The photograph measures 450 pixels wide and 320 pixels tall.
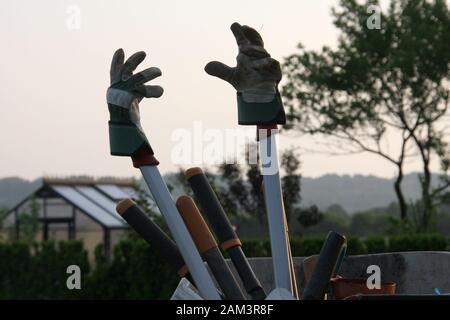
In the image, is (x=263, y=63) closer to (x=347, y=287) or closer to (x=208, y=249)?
(x=208, y=249)

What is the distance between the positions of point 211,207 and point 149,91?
0.94 feet

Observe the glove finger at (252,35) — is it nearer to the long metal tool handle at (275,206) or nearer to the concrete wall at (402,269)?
the long metal tool handle at (275,206)

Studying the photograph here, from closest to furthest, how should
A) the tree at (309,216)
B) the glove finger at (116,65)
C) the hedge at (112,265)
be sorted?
the glove finger at (116,65) → the hedge at (112,265) → the tree at (309,216)

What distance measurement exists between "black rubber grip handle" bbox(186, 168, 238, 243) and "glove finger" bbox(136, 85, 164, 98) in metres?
0.19

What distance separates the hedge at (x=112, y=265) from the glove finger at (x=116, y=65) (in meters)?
11.6

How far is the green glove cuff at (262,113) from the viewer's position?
166 cm

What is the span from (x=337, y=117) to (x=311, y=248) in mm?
10276

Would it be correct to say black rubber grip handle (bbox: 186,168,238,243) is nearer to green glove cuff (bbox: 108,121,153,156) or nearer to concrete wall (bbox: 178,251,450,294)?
green glove cuff (bbox: 108,121,153,156)

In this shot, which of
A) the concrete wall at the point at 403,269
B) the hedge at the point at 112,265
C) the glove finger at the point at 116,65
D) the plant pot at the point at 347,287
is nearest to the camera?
the glove finger at the point at 116,65

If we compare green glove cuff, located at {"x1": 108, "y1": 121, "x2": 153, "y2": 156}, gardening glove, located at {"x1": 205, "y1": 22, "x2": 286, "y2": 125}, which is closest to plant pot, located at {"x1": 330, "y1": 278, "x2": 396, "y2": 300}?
gardening glove, located at {"x1": 205, "y1": 22, "x2": 286, "y2": 125}

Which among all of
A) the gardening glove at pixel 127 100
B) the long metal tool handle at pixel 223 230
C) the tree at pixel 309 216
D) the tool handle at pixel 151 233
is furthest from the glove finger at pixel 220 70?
the tree at pixel 309 216

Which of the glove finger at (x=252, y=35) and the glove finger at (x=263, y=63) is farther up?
the glove finger at (x=252, y=35)
